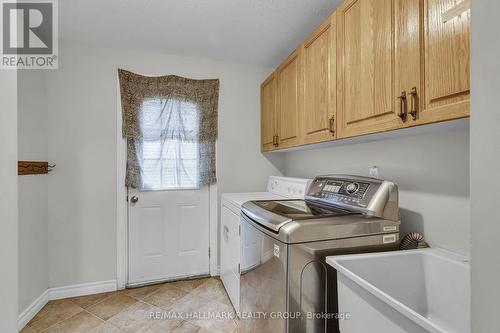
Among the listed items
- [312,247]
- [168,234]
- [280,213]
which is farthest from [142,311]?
[312,247]

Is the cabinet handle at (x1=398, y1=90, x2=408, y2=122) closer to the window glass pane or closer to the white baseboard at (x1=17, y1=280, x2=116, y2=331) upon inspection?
the window glass pane

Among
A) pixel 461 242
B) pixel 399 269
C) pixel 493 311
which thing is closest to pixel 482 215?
pixel 493 311

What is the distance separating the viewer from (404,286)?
1.10 meters

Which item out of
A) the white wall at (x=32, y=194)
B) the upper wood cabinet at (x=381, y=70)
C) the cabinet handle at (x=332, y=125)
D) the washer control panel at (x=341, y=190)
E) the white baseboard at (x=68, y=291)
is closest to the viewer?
the upper wood cabinet at (x=381, y=70)

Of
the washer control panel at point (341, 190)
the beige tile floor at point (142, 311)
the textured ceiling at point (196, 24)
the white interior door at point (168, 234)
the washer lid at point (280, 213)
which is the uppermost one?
the textured ceiling at point (196, 24)

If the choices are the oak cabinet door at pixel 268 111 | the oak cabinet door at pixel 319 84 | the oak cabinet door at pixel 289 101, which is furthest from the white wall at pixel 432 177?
the oak cabinet door at pixel 268 111

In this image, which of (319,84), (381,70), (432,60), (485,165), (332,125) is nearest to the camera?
(485,165)

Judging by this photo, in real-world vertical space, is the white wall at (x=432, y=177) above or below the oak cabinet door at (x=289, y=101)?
below

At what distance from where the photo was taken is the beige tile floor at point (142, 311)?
187cm

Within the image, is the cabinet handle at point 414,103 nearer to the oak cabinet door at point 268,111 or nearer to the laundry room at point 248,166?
the laundry room at point 248,166

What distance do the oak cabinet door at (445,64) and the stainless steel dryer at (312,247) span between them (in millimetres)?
482

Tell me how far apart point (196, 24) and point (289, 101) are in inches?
40.0

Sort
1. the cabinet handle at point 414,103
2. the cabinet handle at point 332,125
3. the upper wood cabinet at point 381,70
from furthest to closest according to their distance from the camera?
the cabinet handle at point 332,125 < the cabinet handle at point 414,103 < the upper wood cabinet at point 381,70

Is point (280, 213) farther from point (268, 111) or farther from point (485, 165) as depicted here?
point (268, 111)
